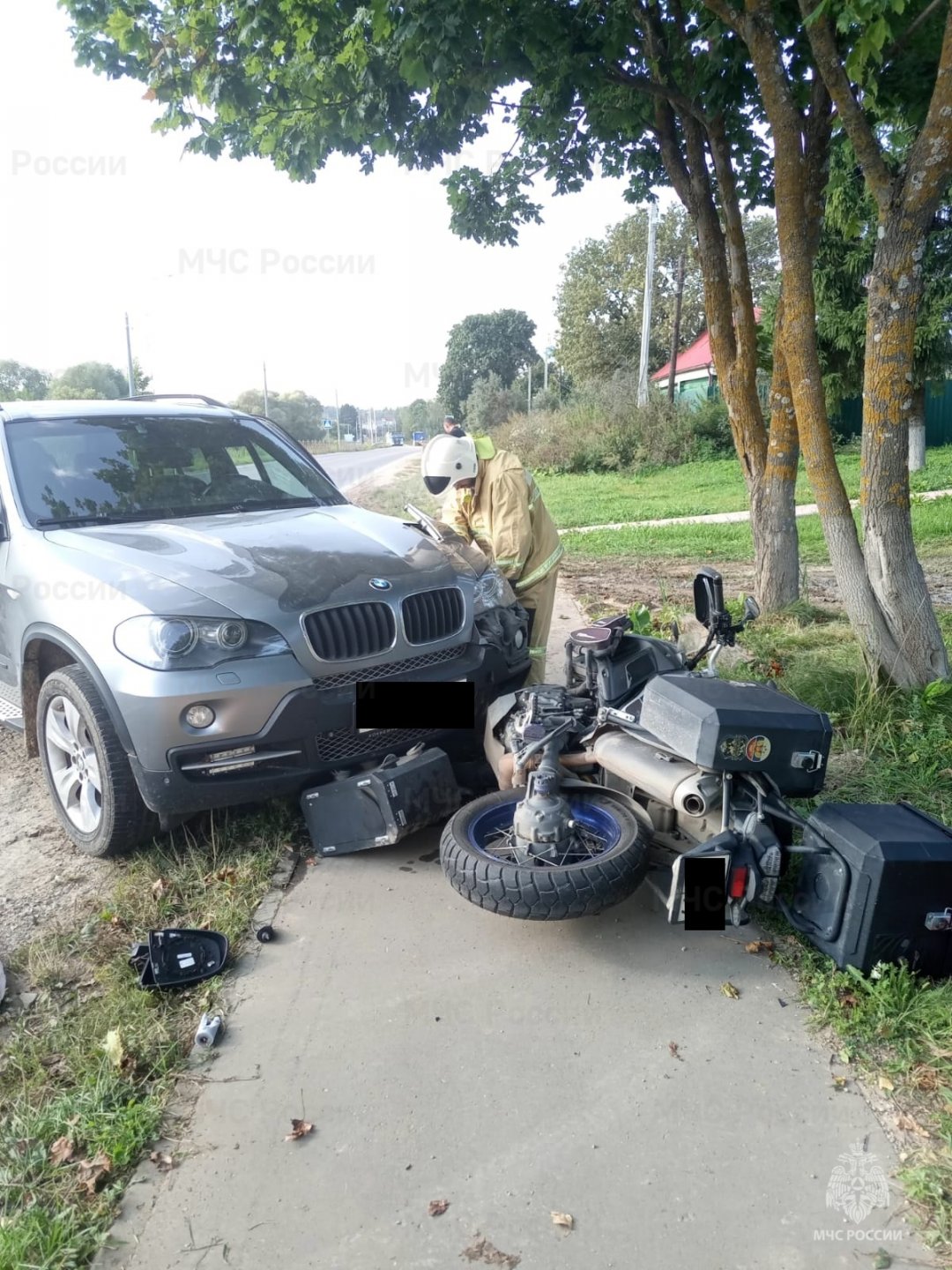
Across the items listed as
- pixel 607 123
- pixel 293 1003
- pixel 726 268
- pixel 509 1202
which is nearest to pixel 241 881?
pixel 293 1003

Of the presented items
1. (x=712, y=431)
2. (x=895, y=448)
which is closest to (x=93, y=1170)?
(x=895, y=448)

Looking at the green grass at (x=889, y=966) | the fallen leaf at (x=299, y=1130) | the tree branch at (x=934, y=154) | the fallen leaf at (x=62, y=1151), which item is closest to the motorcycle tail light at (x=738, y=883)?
the green grass at (x=889, y=966)

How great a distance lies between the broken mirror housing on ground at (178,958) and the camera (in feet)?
10.2

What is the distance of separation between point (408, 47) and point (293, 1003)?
217 inches

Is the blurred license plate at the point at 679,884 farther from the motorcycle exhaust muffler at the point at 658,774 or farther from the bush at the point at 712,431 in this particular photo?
the bush at the point at 712,431

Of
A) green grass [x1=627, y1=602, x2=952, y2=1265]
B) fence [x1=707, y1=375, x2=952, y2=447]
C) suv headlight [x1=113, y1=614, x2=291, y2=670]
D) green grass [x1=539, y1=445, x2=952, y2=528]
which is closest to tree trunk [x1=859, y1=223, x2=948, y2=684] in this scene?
green grass [x1=627, y1=602, x2=952, y2=1265]

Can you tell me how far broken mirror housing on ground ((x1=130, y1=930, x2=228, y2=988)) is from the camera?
310cm

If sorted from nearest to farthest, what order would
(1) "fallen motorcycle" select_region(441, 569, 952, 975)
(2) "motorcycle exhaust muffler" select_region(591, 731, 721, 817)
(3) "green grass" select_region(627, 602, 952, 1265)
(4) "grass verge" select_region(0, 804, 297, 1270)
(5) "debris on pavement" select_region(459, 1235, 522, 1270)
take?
1. (5) "debris on pavement" select_region(459, 1235, 522, 1270)
2. (4) "grass verge" select_region(0, 804, 297, 1270)
3. (3) "green grass" select_region(627, 602, 952, 1265)
4. (1) "fallen motorcycle" select_region(441, 569, 952, 975)
5. (2) "motorcycle exhaust muffler" select_region(591, 731, 721, 817)

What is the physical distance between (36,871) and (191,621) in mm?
1395

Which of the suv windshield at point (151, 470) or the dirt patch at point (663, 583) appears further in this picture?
the dirt patch at point (663, 583)

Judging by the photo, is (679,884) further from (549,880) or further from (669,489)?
(669,489)

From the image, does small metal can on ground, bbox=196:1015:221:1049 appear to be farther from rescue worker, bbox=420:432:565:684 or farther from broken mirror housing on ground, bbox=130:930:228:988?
rescue worker, bbox=420:432:565:684

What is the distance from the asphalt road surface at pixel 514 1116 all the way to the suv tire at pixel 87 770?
86cm

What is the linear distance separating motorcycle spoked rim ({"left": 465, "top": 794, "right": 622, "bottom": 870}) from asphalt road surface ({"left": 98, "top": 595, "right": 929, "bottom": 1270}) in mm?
266
